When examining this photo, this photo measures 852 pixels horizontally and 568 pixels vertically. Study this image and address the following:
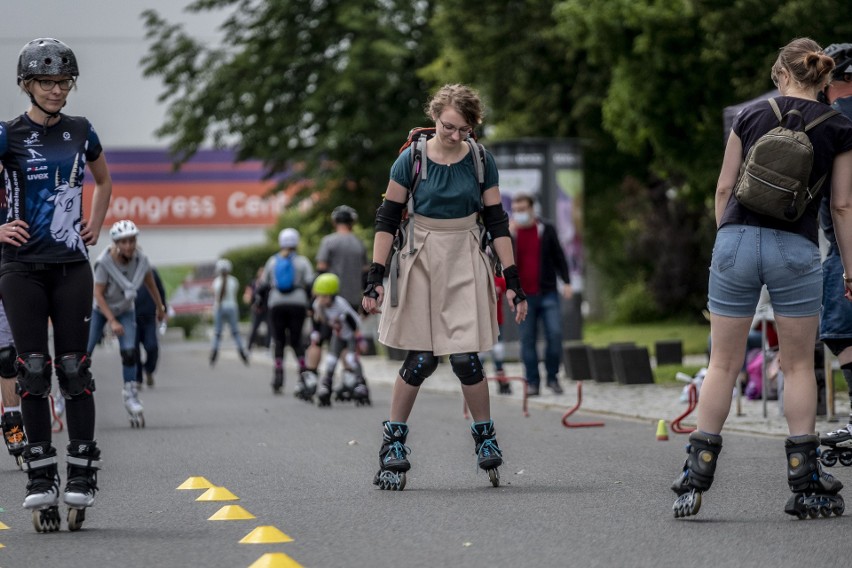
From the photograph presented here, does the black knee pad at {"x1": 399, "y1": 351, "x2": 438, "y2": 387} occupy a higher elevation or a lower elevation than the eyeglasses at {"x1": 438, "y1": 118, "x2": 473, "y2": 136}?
lower

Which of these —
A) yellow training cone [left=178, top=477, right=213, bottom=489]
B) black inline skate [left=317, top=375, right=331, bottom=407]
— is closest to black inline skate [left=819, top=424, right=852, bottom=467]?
yellow training cone [left=178, top=477, right=213, bottom=489]

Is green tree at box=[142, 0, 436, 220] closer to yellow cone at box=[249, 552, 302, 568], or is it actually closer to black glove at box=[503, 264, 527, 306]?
black glove at box=[503, 264, 527, 306]

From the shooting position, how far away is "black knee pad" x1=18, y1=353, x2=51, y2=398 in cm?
679

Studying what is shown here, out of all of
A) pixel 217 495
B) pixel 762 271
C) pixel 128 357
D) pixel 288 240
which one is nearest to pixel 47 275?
pixel 217 495

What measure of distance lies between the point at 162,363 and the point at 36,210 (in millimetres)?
21847

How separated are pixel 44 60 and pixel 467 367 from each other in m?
2.62

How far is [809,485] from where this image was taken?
670 cm

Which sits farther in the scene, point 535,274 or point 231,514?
point 535,274

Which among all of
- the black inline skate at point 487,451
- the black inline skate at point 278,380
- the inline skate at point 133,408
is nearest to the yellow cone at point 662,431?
the black inline skate at point 487,451

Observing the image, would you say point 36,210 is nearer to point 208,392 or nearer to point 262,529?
point 262,529

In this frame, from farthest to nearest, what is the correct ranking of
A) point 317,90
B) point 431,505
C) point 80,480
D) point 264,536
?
point 317,90 < point 431,505 < point 80,480 < point 264,536

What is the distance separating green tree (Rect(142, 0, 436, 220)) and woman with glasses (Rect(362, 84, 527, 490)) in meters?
21.1

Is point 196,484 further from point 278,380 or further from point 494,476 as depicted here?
point 278,380

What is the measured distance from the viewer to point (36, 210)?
6.77m
